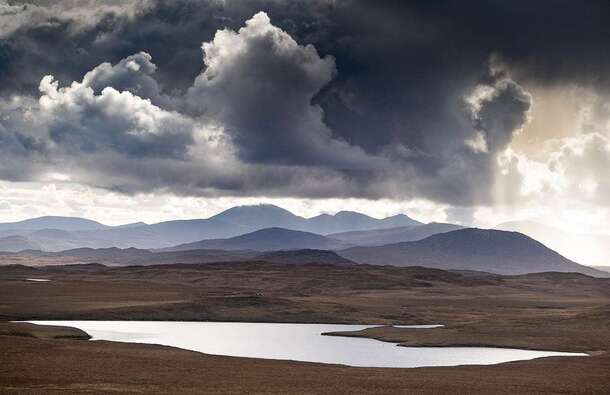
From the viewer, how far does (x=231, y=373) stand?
61000mm

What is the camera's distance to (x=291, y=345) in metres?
91.6

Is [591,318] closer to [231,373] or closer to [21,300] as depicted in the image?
[231,373]

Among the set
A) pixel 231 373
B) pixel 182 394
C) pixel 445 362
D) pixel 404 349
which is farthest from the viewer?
pixel 404 349

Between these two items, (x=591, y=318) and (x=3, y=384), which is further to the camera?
(x=591, y=318)

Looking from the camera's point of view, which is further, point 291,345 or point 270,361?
point 291,345

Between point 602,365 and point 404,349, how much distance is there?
23820 millimetres

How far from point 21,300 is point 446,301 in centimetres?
9129

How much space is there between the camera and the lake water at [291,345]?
78438 millimetres

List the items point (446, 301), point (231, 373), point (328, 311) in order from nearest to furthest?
point (231, 373), point (328, 311), point (446, 301)

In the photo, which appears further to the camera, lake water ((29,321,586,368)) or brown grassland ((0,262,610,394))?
lake water ((29,321,586,368))

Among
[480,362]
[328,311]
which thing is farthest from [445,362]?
[328,311]

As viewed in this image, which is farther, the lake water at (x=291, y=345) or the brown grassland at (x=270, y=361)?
the lake water at (x=291, y=345)

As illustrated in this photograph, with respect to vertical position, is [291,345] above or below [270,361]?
above

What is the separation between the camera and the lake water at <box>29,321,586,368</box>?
257ft
